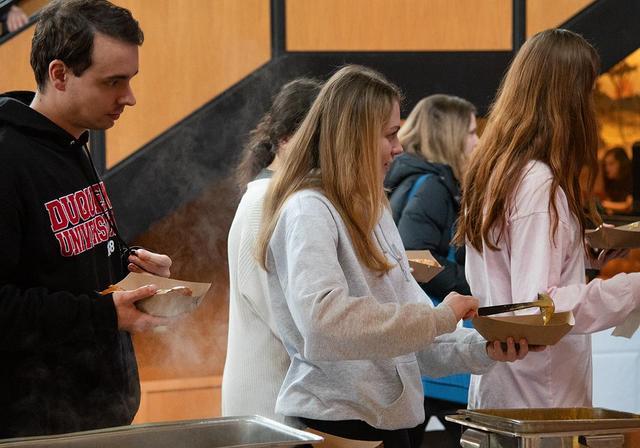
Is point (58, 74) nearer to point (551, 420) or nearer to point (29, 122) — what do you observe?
point (29, 122)

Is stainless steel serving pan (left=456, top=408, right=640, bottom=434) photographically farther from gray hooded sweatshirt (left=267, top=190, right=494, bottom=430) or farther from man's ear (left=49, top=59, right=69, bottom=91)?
man's ear (left=49, top=59, right=69, bottom=91)

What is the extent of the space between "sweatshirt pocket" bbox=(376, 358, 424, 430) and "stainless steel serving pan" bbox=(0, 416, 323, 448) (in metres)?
0.26

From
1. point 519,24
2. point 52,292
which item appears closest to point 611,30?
point 519,24

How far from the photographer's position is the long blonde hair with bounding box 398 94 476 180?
3754mm

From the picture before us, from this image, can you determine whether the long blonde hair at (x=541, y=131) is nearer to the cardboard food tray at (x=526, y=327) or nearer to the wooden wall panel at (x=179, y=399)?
the cardboard food tray at (x=526, y=327)

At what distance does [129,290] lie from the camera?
1.90 meters

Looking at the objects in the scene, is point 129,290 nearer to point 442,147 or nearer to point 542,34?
point 542,34

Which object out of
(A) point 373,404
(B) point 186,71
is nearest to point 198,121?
(B) point 186,71

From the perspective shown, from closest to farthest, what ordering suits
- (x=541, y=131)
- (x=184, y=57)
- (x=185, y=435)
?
A: (x=185, y=435), (x=541, y=131), (x=184, y=57)

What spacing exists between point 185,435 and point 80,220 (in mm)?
516

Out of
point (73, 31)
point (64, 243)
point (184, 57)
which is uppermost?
point (73, 31)

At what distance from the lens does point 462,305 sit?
6.16 ft

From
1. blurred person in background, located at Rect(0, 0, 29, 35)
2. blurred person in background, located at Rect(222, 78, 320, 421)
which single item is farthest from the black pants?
blurred person in background, located at Rect(0, 0, 29, 35)

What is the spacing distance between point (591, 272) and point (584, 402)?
2.72ft
